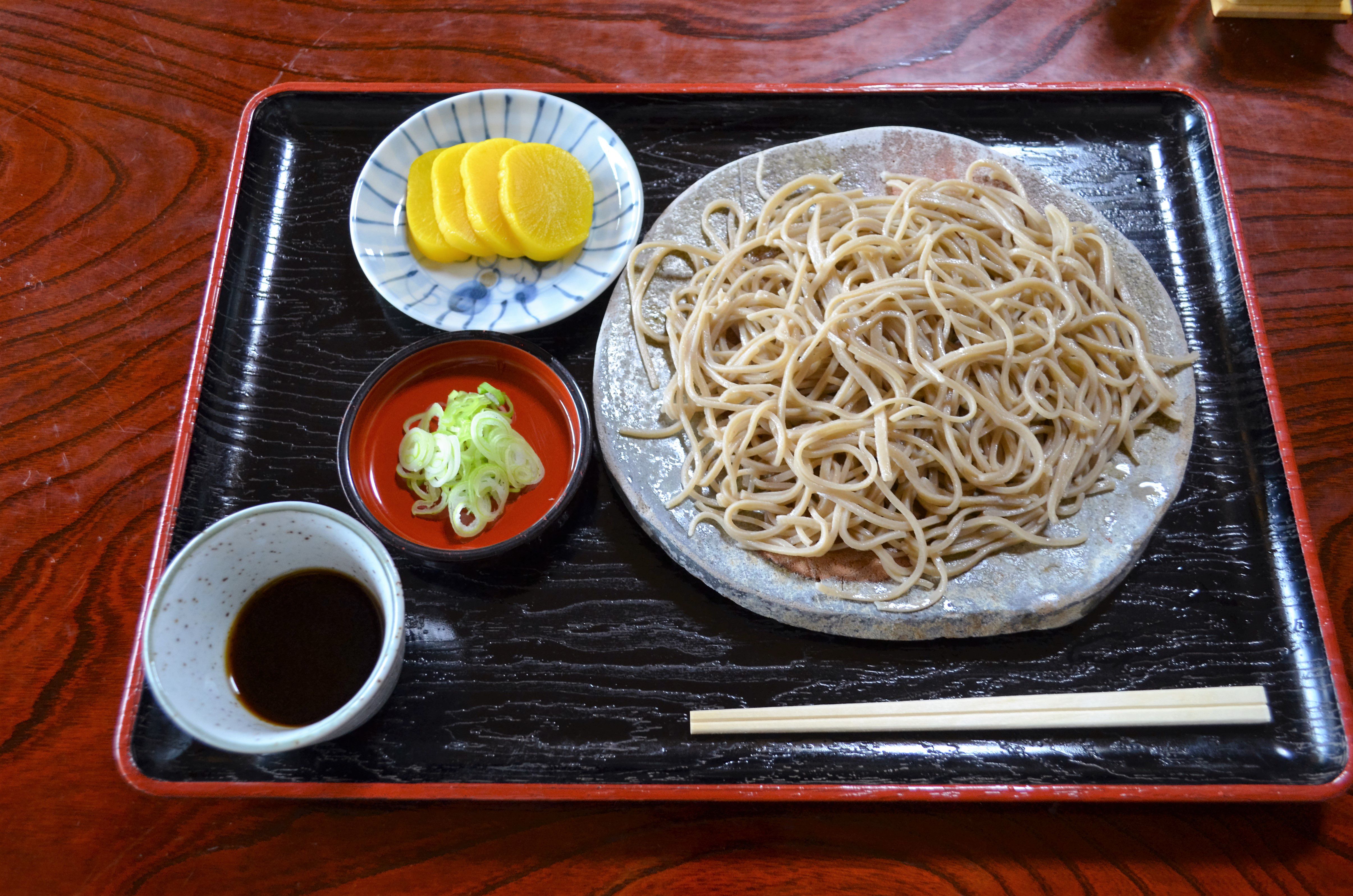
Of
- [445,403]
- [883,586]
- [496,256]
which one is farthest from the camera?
[496,256]

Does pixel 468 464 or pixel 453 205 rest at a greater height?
pixel 453 205

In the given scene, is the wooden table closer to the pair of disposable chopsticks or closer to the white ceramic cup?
the pair of disposable chopsticks

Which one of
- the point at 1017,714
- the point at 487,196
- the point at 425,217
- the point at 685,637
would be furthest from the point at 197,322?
the point at 1017,714

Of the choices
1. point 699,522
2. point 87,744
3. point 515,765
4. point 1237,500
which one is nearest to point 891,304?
point 699,522

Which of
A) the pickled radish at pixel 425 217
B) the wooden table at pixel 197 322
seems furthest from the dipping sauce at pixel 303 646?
the pickled radish at pixel 425 217

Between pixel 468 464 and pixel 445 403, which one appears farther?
pixel 445 403

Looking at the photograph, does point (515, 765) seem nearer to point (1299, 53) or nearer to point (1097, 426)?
point (1097, 426)

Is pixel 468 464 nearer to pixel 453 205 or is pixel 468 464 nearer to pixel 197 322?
pixel 453 205
